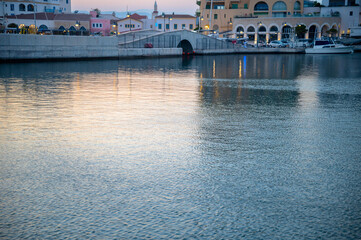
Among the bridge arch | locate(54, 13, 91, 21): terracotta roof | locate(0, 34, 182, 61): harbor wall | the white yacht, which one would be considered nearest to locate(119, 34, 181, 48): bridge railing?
locate(0, 34, 182, 61): harbor wall

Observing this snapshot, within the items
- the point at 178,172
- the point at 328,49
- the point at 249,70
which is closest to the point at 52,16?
the point at 328,49

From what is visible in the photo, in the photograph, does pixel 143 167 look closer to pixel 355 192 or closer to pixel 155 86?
pixel 355 192

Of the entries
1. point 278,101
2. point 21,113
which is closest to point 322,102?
point 278,101

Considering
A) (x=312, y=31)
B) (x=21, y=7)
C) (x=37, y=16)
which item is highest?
(x=21, y=7)

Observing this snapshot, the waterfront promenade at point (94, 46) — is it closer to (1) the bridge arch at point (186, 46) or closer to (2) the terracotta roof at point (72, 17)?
(1) the bridge arch at point (186, 46)

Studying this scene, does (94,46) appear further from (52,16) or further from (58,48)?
(52,16)

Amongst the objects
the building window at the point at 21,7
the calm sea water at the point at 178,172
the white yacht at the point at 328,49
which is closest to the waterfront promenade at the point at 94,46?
the white yacht at the point at 328,49

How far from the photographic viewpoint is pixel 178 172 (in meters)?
5.68

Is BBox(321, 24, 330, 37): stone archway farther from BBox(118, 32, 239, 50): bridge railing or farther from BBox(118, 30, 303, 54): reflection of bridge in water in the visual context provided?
BBox(118, 32, 239, 50): bridge railing

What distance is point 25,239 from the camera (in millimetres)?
3775

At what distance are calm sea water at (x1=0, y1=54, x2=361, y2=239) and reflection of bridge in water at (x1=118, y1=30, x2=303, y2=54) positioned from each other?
38.6 meters

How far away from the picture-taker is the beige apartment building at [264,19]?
91688 millimetres

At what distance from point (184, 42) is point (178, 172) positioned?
185ft

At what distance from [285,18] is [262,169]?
9203 cm
